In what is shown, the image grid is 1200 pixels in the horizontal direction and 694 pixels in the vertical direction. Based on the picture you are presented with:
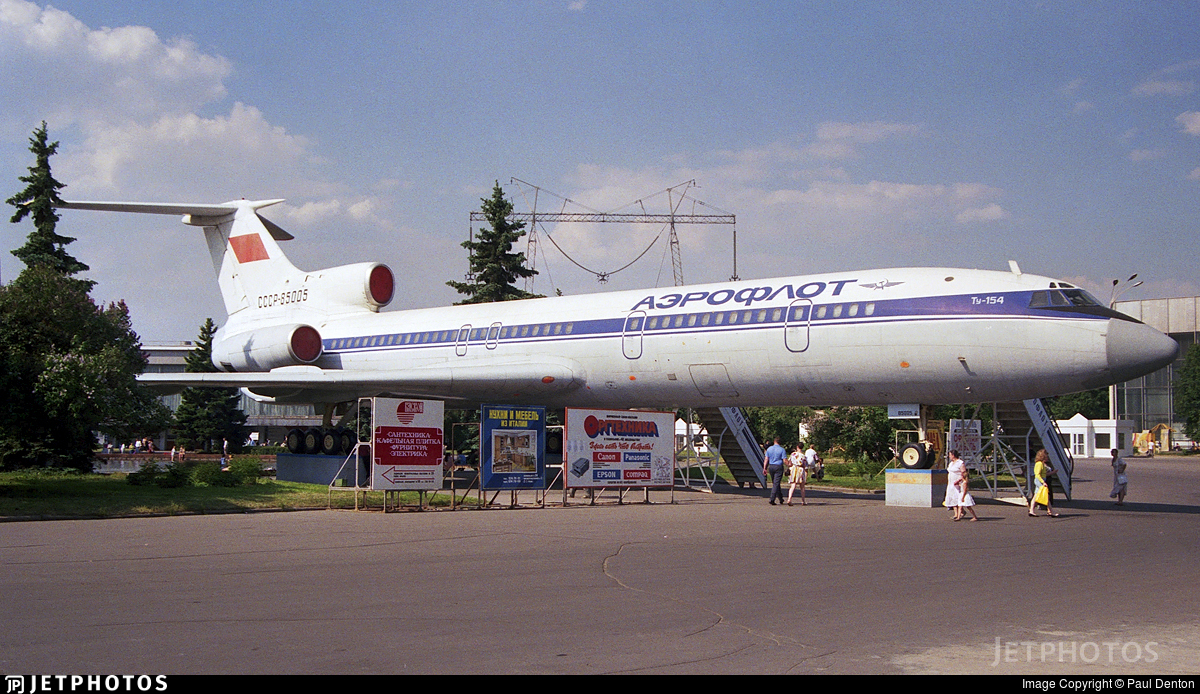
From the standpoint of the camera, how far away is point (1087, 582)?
9547 millimetres

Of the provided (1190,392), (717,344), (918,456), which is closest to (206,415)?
(717,344)

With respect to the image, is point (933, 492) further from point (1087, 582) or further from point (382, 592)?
point (382, 592)

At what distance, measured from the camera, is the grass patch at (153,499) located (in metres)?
16.1

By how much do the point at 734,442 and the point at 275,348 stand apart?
12.9 metres

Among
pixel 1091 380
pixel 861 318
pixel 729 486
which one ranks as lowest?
pixel 729 486

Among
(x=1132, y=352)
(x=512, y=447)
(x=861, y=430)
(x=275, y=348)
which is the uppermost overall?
(x=275, y=348)

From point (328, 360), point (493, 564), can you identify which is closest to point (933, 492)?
point (493, 564)

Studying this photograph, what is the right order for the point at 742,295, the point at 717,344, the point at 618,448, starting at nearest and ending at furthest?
the point at 717,344
the point at 742,295
the point at 618,448

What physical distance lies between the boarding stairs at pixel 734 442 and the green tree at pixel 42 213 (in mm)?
21894

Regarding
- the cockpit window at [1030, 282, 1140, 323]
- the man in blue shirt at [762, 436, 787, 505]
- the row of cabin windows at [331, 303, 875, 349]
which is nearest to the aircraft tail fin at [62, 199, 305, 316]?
the row of cabin windows at [331, 303, 875, 349]

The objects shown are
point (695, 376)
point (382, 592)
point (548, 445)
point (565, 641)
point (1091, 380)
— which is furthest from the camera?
point (548, 445)

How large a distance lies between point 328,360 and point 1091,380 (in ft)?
67.0

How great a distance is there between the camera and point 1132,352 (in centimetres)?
1642

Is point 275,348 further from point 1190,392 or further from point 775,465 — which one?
point 1190,392
